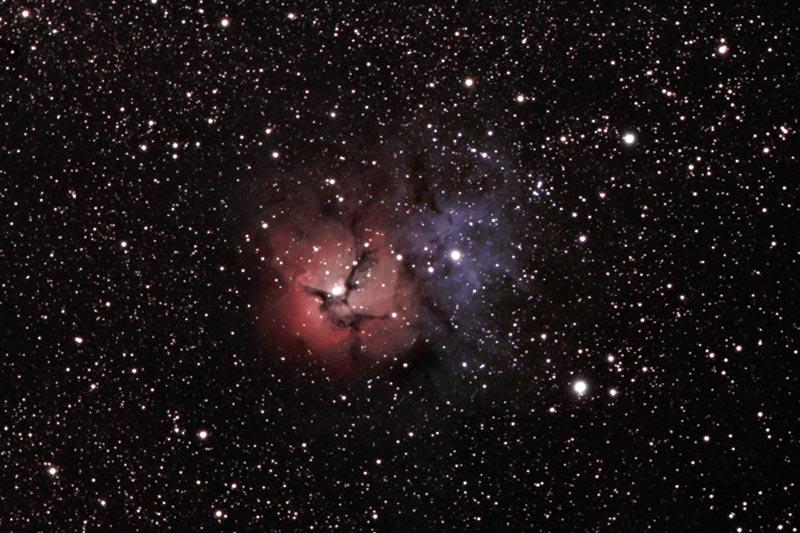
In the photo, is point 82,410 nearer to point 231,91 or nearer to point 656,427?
point 231,91

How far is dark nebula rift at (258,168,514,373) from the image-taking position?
0.49 metres

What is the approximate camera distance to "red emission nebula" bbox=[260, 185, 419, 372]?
1.62 feet

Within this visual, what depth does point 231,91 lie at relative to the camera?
508 millimetres

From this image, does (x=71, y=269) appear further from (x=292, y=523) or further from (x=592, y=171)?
(x=592, y=171)

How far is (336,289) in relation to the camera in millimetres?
497

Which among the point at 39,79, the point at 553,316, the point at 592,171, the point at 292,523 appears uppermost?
the point at 39,79

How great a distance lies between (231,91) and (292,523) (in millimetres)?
403

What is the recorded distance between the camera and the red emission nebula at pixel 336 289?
493 mm

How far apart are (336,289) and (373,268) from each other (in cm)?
4

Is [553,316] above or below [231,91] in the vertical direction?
below

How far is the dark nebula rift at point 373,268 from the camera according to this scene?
491mm

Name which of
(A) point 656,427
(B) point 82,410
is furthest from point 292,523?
(A) point 656,427

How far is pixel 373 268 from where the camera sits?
49cm

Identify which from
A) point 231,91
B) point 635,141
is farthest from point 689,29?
point 231,91
